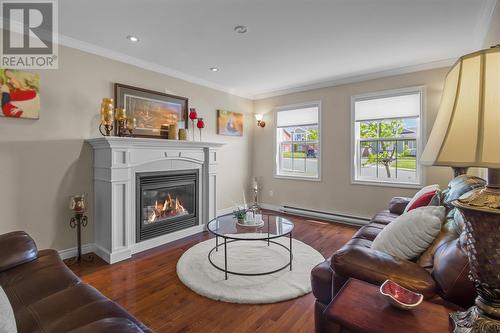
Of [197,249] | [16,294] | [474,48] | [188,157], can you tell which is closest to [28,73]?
[188,157]

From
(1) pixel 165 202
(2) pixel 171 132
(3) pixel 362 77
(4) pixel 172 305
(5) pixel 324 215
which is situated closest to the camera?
(4) pixel 172 305

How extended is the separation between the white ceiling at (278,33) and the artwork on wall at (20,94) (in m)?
0.63

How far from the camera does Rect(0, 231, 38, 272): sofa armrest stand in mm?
1551

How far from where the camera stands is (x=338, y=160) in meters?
4.44

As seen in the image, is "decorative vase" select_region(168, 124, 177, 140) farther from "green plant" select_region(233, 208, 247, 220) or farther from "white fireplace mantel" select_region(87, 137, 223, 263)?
"green plant" select_region(233, 208, 247, 220)

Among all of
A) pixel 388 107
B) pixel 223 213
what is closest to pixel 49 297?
pixel 223 213

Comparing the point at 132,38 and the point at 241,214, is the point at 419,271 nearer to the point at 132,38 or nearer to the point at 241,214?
the point at 241,214

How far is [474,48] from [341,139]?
2008mm

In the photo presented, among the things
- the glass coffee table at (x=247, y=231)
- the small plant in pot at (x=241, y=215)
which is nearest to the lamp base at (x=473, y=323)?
the glass coffee table at (x=247, y=231)

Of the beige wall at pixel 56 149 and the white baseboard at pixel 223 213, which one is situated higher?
the beige wall at pixel 56 149

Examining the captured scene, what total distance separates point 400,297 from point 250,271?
168cm

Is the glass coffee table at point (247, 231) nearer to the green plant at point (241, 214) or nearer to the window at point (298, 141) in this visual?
the green plant at point (241, 214)

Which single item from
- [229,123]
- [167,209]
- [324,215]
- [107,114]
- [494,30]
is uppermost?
[494,30]

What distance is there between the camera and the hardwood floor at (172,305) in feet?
5.97
